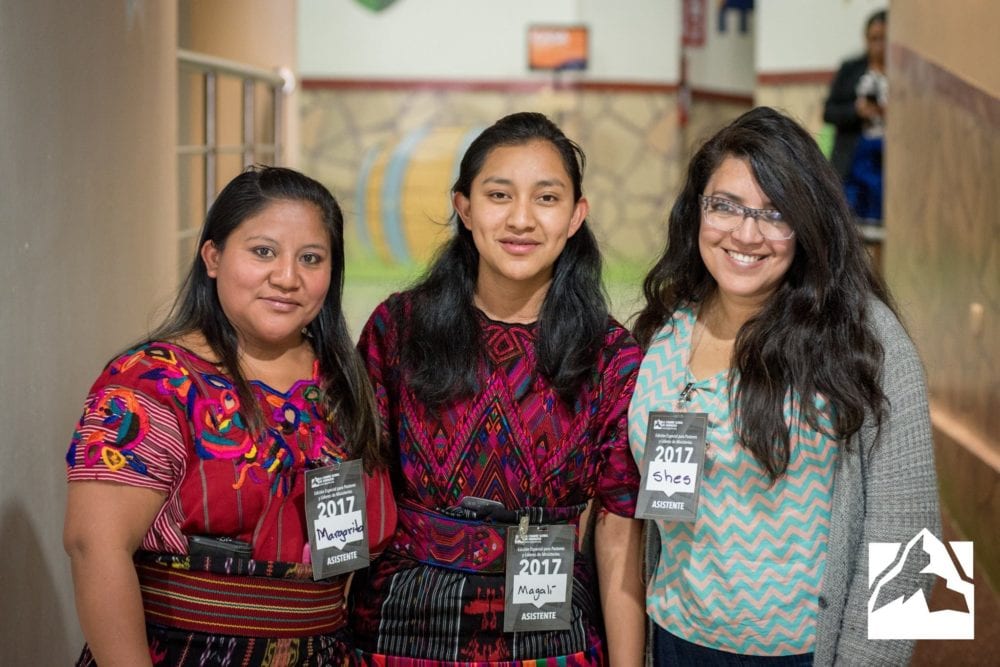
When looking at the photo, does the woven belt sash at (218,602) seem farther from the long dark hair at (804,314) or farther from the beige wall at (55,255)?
the long dark hair at (804,314)

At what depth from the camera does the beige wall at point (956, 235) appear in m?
3.49

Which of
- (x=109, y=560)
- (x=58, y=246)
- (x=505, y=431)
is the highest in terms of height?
(x=58, y=246)

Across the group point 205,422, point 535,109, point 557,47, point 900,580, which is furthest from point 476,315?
point 557,47

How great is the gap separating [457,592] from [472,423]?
0.28m

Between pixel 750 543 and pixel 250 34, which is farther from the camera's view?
pixel 250 34

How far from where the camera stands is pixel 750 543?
5.95 ft

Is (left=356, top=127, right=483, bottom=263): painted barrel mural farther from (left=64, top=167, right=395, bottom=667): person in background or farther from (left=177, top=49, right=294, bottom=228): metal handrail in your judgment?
(left=64, top=167, right=395, bottom=667): person in background

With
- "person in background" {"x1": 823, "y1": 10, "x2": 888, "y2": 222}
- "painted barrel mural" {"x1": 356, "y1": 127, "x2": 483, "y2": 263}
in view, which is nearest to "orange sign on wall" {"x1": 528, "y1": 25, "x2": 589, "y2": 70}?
"painted barrel mural" {"x1": 356, "y1": 127, "x2": 483, "y2": 263}

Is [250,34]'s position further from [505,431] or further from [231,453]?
[231,453]

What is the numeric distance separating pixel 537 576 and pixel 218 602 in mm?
521

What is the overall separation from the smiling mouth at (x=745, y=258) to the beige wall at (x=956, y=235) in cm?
125

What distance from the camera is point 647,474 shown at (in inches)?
73.7

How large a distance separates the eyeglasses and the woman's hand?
96 centimetres

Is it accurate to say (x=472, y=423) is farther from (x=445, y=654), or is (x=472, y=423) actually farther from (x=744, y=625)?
(x=744, y=625)
